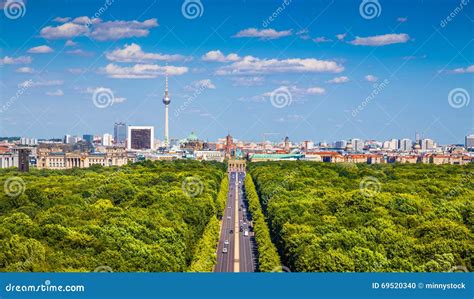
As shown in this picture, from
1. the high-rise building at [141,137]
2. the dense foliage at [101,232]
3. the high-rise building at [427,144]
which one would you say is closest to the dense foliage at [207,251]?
the dense foliage at [101,232]

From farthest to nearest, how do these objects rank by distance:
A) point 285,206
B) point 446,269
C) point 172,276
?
point 285,206 < point 446,269 < point 172,276

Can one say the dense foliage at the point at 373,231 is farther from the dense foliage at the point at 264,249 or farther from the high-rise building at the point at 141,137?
the high-rise building at the point at 141,137

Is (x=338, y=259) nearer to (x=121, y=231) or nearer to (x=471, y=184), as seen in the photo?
(x=121, y=231)

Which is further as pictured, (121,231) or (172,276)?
(121,231)

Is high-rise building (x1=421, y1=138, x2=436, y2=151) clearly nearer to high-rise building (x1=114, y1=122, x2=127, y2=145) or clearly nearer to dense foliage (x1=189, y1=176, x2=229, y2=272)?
high-rise building (x1=114, y1=122, x2=127, y2=145)

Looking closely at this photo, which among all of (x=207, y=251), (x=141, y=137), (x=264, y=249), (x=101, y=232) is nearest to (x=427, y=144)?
(x=141, y=137)

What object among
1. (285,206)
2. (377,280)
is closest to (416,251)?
(377,280)

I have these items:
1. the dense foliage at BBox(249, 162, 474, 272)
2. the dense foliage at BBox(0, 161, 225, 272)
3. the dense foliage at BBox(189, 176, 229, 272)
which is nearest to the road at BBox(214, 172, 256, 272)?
the dense foliage at BBox(189, 176, 229, 272)
